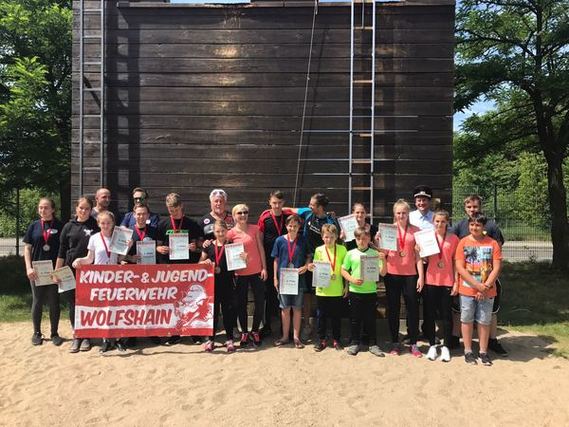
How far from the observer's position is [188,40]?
7195 millimetres

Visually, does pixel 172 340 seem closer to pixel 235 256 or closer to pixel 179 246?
pixel 179 246

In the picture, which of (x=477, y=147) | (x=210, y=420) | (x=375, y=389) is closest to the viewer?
(x=210, y=420)

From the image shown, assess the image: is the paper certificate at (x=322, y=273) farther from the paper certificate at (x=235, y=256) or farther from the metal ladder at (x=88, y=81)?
the metal ladder at (x=88, y=81)

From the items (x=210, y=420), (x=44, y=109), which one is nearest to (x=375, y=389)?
(x=210, y=420)

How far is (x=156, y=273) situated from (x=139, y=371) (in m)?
1.21

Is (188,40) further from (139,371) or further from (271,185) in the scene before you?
(139,371)

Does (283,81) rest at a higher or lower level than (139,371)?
higher

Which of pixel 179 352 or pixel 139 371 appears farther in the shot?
pixel 179 352

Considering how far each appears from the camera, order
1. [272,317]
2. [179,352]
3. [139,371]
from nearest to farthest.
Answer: [139,371] → [179,352] → [272,317]

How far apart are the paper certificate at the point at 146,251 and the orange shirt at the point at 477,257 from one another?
3.68 metres

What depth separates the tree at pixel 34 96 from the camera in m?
9.98

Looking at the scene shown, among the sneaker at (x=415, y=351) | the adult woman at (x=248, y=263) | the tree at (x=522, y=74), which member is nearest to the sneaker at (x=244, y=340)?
the adult woman at (x=248, y=263)

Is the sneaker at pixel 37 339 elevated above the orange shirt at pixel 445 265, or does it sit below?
below

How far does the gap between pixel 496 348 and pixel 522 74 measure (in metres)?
7.68
